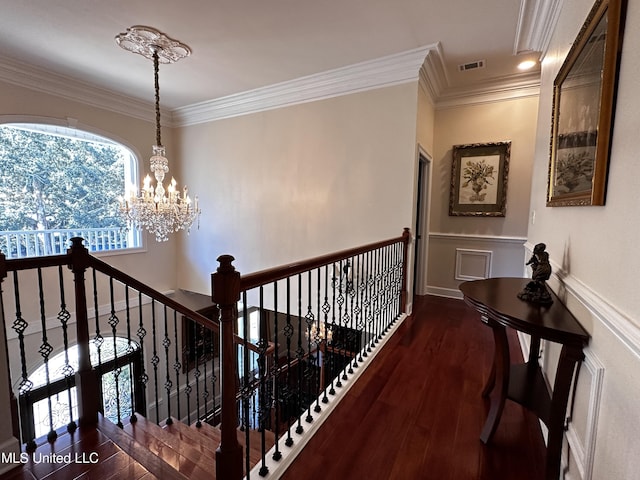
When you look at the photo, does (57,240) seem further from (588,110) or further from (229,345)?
(588,110)

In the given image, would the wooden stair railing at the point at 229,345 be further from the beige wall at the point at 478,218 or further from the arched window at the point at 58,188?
the arched window at the point at 58,188

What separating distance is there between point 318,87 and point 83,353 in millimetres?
3598

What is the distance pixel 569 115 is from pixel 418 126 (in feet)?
5.83

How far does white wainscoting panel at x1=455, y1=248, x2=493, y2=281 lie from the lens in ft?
13.3

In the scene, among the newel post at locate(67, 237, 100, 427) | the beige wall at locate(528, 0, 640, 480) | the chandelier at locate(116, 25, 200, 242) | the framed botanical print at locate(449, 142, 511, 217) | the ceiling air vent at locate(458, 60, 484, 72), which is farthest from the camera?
the framed botanical print at locate(449, 142, 511, 217)

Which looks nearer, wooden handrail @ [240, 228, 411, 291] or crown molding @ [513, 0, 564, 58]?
wooden handrail @ [240, 228, 411, 291]

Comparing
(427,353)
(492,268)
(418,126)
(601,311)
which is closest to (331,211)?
(418,126)

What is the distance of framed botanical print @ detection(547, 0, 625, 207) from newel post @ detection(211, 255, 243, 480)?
4.76 feet

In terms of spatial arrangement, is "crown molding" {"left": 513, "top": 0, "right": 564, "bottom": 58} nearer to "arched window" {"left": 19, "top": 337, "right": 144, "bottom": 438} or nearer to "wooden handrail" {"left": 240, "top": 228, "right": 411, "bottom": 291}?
"wooden handrail" {"left": 240, "top": 228, "right": 411, "bottom": 291}

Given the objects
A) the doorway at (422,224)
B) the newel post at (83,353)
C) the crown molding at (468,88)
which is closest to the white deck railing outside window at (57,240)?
the newel post at (83,353)

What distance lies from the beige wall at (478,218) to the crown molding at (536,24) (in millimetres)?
1045

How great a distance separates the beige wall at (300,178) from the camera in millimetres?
3359

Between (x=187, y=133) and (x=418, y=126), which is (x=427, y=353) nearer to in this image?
(x=418, y=126)

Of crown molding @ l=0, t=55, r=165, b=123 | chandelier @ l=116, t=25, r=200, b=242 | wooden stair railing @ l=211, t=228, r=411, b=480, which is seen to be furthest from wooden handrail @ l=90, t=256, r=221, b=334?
crown molding @ l=0, t=55, r=165, b=123
